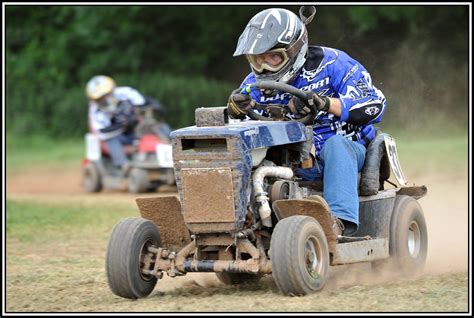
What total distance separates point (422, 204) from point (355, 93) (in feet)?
16.2

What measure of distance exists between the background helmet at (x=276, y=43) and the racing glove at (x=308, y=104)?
26cm

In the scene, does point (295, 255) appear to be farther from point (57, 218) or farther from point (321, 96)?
point (57, 218)

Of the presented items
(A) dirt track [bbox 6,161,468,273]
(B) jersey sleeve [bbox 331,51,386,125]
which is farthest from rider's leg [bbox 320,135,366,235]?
(A) dirt track [bbox 6,161,468,273]

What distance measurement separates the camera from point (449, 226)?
1043 centimetres

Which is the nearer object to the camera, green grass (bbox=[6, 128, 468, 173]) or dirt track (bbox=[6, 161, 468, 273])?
dirt track (bbox=[6, 161, 468, 273])

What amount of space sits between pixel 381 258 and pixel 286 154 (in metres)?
1.13

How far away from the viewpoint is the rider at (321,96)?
279 inches

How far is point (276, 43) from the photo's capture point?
705 cm

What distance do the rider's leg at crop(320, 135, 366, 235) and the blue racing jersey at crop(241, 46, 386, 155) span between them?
0.25 m

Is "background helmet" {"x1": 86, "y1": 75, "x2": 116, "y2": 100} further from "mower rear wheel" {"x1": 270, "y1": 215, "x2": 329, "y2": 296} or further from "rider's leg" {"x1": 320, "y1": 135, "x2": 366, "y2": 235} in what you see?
"mower rear wheel" {"x1": 270, "y1": 215, "x2": 329, "y2": 296}

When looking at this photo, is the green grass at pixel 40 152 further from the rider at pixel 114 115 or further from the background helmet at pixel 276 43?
the background helmet at pixel 276 43

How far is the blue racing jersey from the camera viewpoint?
7.30 meters

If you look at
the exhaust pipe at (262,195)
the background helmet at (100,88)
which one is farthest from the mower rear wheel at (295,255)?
the background helmet at (100,88)

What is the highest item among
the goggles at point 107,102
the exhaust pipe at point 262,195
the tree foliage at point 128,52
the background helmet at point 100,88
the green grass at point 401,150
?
the tree foliage at point 128,52
